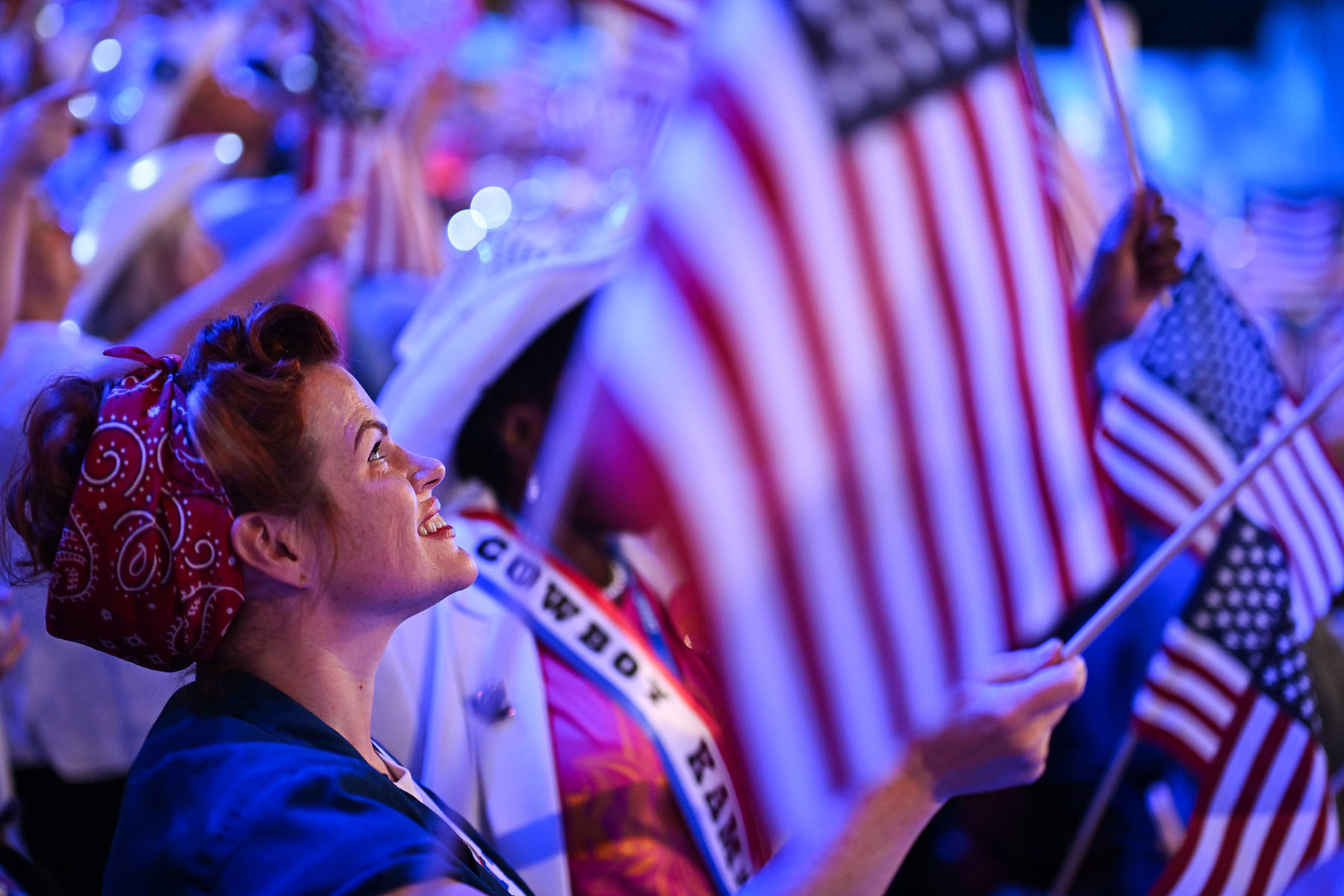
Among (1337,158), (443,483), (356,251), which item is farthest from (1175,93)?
(443,483)

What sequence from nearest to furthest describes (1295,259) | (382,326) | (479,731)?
(479,731) → (382,326) → (1295,259)

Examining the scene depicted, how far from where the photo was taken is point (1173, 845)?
97.8 inches

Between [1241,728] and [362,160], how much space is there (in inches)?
125

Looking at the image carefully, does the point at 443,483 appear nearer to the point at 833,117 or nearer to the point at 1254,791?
the point at 833,117

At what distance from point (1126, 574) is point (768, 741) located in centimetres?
188

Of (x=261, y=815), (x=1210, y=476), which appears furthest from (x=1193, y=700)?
(x=261, y=815)

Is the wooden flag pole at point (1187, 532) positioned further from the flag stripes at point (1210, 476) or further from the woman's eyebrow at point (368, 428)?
the woman's eyebrow at point (368, 428)

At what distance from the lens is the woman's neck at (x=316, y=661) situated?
52.1 inches

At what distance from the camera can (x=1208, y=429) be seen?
7.05ft

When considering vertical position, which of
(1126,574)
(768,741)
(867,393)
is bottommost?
(1126,574)

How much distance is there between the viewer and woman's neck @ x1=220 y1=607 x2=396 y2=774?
52.1 inches

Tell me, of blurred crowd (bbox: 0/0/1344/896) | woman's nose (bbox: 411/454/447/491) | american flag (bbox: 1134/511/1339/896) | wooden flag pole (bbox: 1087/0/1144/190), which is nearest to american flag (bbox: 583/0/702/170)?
blurred crowd (bbox: 0/0/1344/896)

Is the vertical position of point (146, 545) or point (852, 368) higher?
point (852, 368)

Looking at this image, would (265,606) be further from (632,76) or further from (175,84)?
(632,76)
